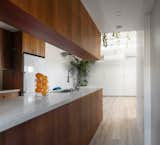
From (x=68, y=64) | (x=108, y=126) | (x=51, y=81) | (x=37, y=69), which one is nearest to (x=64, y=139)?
(x=108, y=126)

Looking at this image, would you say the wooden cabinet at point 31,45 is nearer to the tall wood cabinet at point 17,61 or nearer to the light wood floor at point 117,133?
the tall wood cabinet at point 17,61

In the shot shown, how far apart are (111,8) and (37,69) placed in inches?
125

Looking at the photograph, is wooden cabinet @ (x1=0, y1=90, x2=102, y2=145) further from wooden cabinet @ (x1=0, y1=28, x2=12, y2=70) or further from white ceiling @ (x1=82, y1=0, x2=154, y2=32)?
wooden cabinet @ (x1=0, y1=28, x2=12, y2=70)

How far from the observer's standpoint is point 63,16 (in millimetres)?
2172

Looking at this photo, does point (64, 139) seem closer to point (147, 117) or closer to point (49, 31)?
point (49, 31)

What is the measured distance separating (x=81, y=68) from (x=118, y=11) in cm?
837

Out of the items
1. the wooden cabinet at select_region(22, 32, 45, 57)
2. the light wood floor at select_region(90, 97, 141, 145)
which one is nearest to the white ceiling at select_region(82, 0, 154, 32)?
the wooden cabinet at select_region(22, 32, 45, 57)

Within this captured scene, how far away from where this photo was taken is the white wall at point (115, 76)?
40.0 ft

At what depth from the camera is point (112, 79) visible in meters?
12.5

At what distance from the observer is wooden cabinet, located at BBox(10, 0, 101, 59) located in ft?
5.06

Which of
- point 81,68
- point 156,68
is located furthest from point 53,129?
point 81,68

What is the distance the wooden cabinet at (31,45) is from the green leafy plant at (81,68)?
485cm

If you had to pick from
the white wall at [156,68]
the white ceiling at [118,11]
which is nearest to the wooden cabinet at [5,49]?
the white ceiling at [118,11]

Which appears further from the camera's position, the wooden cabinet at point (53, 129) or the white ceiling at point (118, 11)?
the white ceiling at point (118, 11)
